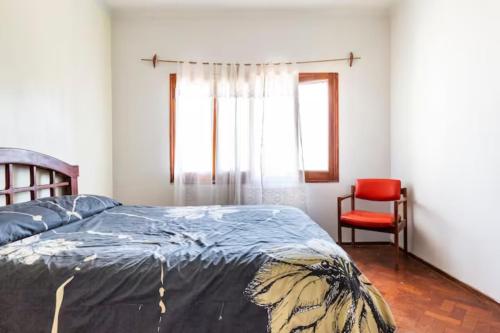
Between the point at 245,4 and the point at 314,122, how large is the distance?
60.4 inches

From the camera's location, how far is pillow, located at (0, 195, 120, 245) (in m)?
1.32

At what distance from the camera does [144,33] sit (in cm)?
323

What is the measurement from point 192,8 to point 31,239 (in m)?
2.81

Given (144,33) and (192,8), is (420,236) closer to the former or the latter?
(192,8)

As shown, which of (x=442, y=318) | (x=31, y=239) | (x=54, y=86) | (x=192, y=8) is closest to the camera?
(x=31, y=239)

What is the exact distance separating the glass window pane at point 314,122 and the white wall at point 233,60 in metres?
0.19

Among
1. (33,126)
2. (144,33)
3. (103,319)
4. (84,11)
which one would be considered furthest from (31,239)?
→ (144,33)

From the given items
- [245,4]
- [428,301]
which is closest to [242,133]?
[245,4]

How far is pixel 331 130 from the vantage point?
3.30 m

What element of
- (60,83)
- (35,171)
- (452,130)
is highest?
(60,83)

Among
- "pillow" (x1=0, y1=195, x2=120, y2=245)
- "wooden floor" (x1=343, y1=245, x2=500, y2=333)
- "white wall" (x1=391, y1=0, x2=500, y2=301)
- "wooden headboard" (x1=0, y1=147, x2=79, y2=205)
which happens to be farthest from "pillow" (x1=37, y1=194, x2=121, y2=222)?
"white wall" (x1=391, y1=0, x2=500, y2=301)

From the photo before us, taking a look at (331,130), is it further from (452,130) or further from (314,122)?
(452,130)

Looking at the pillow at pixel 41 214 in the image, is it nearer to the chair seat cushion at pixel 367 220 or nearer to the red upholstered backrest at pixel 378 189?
the chair seat cushion at pixel 367 220

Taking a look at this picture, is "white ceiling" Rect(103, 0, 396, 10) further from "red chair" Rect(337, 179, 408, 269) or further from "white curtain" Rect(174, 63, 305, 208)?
"red chair" Rect(337, 179, 408, 269)
